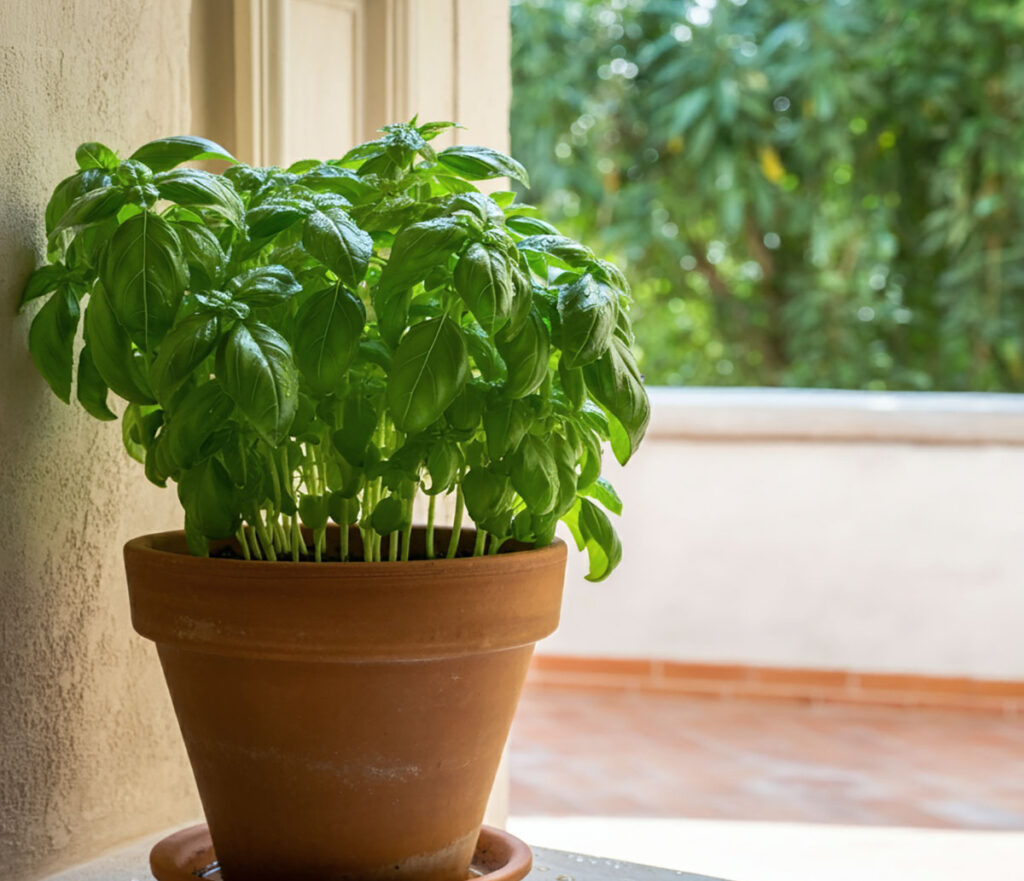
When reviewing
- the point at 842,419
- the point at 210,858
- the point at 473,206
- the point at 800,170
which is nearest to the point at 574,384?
the point at 473,206

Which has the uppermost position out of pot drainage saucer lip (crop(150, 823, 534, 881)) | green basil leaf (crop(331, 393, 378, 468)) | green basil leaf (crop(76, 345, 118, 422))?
green basil leaf (crop(76, 345, 118, 422))

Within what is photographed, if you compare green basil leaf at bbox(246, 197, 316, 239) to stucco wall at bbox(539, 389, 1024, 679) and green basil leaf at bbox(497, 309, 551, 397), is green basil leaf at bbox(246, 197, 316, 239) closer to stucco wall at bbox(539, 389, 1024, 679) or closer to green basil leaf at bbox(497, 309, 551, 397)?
green basil leaf at bbox(497, 309, 551, 397)

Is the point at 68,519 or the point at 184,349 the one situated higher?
the point at 184,349

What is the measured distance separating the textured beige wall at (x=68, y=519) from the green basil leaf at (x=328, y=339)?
345 mm

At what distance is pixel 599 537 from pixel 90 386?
421mm

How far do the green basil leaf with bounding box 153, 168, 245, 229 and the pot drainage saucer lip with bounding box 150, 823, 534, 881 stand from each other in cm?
49

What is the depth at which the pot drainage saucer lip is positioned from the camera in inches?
39.6

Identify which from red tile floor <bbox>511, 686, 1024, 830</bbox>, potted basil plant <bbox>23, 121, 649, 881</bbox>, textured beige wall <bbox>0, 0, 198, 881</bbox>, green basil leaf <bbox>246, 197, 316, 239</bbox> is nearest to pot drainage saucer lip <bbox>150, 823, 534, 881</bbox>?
potted basil plant <bbox>23, 121, 649, 881</bbox>

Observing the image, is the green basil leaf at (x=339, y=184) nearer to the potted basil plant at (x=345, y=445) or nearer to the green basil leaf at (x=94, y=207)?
the potted basil plant at (x=345, y=445)

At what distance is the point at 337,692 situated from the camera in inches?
36.8

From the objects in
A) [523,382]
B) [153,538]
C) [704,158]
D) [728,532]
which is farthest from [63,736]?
[704,158]

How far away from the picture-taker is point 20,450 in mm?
1115

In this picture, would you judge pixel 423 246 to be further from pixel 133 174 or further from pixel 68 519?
pixel 68 519

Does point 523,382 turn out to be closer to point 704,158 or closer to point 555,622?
point 555,622
